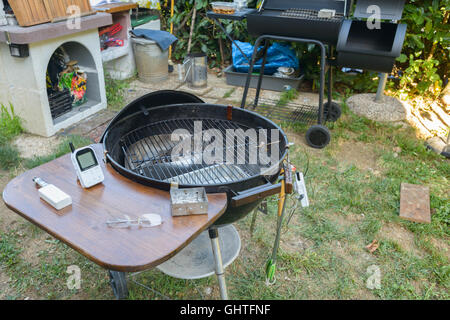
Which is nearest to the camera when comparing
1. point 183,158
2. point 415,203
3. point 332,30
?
point 183,158

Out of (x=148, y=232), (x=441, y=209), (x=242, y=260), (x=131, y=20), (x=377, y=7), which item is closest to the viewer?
(x=148, y=232)

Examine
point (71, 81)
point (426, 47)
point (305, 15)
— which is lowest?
point (71, 81)

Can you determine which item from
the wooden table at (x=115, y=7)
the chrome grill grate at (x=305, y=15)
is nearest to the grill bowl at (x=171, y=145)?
the chrome grill grate at (x=305, y=15)

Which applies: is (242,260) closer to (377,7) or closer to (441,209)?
(441,209)

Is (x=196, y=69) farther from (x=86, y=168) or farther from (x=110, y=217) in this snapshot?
(x=110, y=217)

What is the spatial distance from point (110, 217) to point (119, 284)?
779 millimetres

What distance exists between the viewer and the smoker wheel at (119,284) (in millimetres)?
2018

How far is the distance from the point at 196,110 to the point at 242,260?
42.7 inches

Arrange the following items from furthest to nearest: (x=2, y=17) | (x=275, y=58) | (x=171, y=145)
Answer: (x=275, y=58), (x=2, y=17), (x=171, y=145)

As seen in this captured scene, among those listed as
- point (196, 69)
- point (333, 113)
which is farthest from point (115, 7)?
point (333, 113)

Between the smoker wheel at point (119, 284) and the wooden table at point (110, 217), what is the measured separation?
652mm

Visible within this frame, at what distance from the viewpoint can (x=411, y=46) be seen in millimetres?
4719

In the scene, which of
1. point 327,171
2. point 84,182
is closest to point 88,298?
point 84,182
